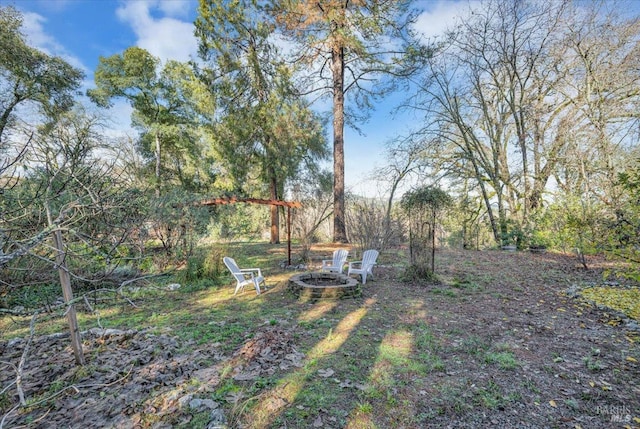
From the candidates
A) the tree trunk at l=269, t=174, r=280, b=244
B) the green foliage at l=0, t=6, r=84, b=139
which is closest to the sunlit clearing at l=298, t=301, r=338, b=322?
the tree trunk at l=269, t=174, r=280, b=244

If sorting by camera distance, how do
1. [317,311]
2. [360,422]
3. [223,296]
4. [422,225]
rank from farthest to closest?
[422,225], [223,296], [317,311], [360,422]

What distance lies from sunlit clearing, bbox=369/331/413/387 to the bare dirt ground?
10cm

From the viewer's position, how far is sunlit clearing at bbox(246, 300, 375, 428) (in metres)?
2.00

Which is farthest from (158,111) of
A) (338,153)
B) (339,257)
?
(339,257)

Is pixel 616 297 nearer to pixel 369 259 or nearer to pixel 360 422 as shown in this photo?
pixel 369 259

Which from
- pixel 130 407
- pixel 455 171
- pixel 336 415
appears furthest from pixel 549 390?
pixel 455 171

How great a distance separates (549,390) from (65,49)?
17.7m

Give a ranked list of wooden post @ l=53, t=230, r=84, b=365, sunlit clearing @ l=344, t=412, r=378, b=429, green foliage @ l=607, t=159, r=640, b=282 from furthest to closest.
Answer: green foliage @ l=607, t=159, r=640, b=282
wooden post @ l=53, t=230, r=84, b=365
sunlit clearing @ l=344, t=412, r=378, b=429

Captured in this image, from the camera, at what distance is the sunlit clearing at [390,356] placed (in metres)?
2.49

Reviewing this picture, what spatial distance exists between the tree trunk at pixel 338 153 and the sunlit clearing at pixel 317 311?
19.5 feet

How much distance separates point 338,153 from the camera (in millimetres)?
10562

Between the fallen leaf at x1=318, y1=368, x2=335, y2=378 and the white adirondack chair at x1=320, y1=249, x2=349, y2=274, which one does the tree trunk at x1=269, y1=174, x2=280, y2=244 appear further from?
the fallen leaf at x1=318, y1=368, x2=335, y2=378

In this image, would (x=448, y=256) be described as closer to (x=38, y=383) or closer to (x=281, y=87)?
(x=281, y=87)

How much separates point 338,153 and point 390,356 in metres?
8.56
